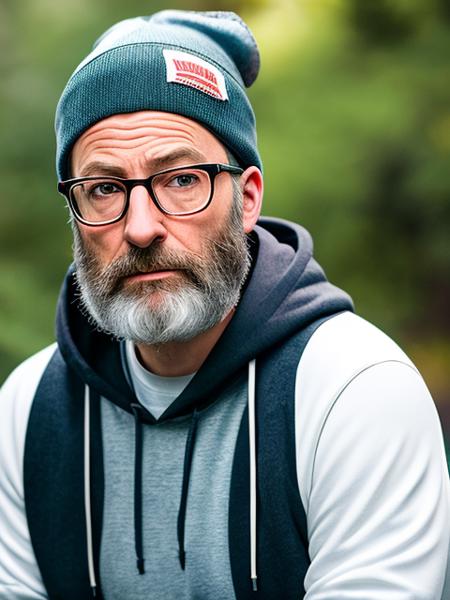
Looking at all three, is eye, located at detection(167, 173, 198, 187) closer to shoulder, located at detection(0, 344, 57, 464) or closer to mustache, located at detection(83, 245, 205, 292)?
mustache, located at detection(83, 245, 205, 292)

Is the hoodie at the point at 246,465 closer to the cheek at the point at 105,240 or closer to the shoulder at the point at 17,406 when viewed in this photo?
the shoulder at the point at 17,406

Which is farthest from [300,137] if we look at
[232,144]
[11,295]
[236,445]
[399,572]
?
[399,572]

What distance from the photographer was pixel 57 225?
16.1 feet

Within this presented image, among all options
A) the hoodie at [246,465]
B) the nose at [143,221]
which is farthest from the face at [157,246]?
the hoodie at [246,465]

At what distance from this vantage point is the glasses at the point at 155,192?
84.7 inches

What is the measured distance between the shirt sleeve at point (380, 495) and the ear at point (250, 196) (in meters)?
0.52

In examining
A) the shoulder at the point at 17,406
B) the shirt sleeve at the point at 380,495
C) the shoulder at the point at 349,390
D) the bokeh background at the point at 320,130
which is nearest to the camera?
the shirt sleeve at the point at 380,495

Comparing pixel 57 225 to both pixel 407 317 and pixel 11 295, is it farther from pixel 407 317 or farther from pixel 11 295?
pixel 407 317

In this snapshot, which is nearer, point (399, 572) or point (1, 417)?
point (399, 572)

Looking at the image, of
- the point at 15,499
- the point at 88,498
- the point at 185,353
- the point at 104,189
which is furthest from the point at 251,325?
the point at 15,499

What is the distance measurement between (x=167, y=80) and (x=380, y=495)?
3.20 feet

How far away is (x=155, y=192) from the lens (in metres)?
2.15

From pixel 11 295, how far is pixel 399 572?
3.10 meters

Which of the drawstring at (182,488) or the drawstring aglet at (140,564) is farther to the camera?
the drawstring aglet at (140,564)
